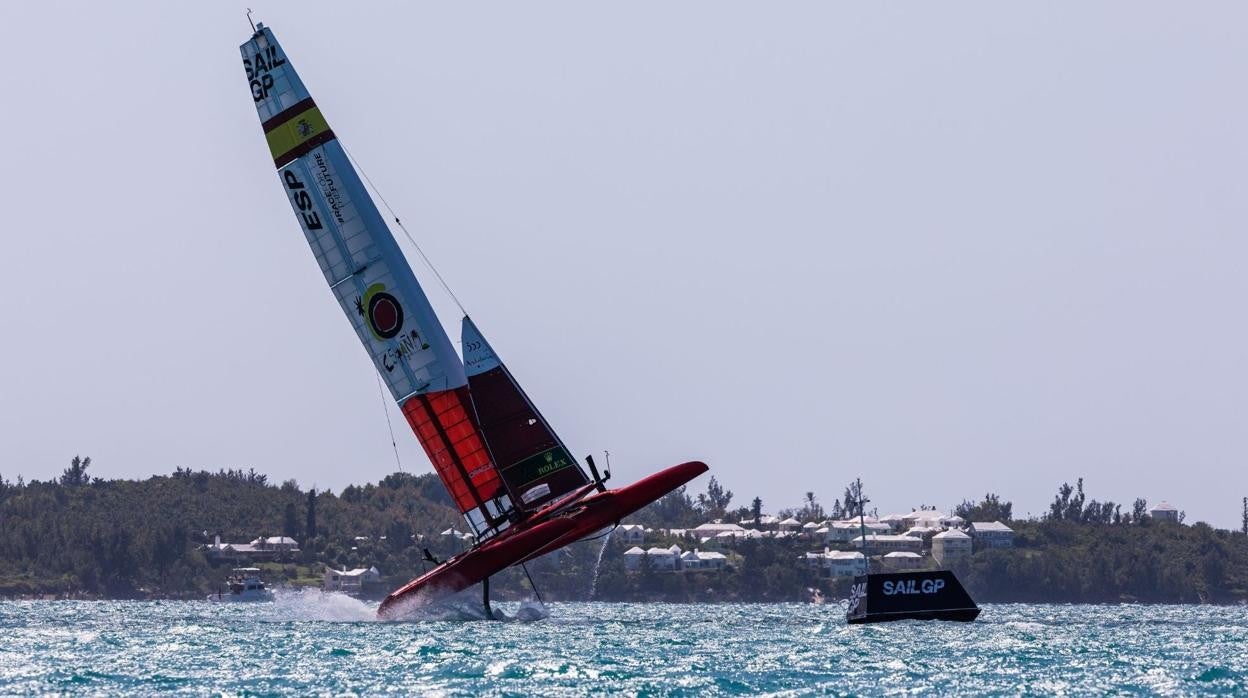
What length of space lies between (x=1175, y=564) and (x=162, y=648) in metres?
133

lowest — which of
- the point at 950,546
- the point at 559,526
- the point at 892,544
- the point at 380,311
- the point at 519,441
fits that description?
the point at 559,526

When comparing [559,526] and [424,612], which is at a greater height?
[559,526]

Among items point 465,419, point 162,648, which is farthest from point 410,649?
point 465,419

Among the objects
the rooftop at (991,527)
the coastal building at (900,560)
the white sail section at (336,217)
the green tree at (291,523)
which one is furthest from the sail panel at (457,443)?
the green tree at (291,523)

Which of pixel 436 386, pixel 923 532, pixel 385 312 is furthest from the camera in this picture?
pixel 923 532

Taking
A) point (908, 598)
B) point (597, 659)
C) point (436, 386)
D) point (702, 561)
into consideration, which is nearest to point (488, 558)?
point (436, 386)

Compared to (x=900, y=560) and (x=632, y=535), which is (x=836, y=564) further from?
(x=632, y=535)

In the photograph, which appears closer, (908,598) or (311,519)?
(908,598)

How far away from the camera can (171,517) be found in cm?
19450

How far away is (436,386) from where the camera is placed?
55.1 meters

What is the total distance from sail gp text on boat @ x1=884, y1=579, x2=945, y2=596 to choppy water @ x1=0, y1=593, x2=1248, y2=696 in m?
1.63

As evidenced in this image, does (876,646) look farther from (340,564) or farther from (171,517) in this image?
(171,517)

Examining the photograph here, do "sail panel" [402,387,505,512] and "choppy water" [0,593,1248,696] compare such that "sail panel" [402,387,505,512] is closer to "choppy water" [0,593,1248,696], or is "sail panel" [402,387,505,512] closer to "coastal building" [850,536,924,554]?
"choppy water" [0,593,1248,696]

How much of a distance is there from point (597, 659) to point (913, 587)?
2204 centimetres
